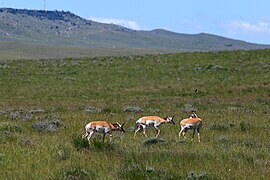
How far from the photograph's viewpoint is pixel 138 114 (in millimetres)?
19812

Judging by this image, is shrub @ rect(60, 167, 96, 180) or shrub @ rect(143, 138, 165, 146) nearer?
shrub @ rect(60, 167, 96, 180)

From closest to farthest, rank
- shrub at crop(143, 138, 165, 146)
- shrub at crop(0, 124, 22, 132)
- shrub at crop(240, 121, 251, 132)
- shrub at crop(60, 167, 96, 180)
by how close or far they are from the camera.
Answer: shrub at crop(60, 167, 96, 180) → shrub at crop(143, 138, 165, 146) → shrub at crop(0, 124, 22, 132) → shrub at crop(240, 121, 251, 132)

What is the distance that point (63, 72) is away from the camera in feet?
141

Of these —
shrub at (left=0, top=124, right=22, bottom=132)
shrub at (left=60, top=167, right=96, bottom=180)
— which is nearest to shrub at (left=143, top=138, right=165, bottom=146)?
shrub at (left=60, top=167, right=96, bottom=180)

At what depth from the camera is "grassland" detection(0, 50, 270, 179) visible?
8789 millimetres

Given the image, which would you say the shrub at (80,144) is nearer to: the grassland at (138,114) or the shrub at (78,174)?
the grassland at (138,114)

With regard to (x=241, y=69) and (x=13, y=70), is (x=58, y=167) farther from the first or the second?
(x=13, y=70)

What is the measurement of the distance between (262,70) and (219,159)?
30.2 meters

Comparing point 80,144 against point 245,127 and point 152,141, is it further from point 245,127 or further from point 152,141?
point 245,127

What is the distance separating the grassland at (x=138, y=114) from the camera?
346 inches

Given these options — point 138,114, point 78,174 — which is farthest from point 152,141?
point 138,114

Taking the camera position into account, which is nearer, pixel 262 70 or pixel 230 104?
pixel 230 104

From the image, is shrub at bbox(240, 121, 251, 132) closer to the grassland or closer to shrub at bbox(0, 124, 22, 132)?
the grassland

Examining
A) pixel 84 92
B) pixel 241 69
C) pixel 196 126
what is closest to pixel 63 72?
pixel 84 92
